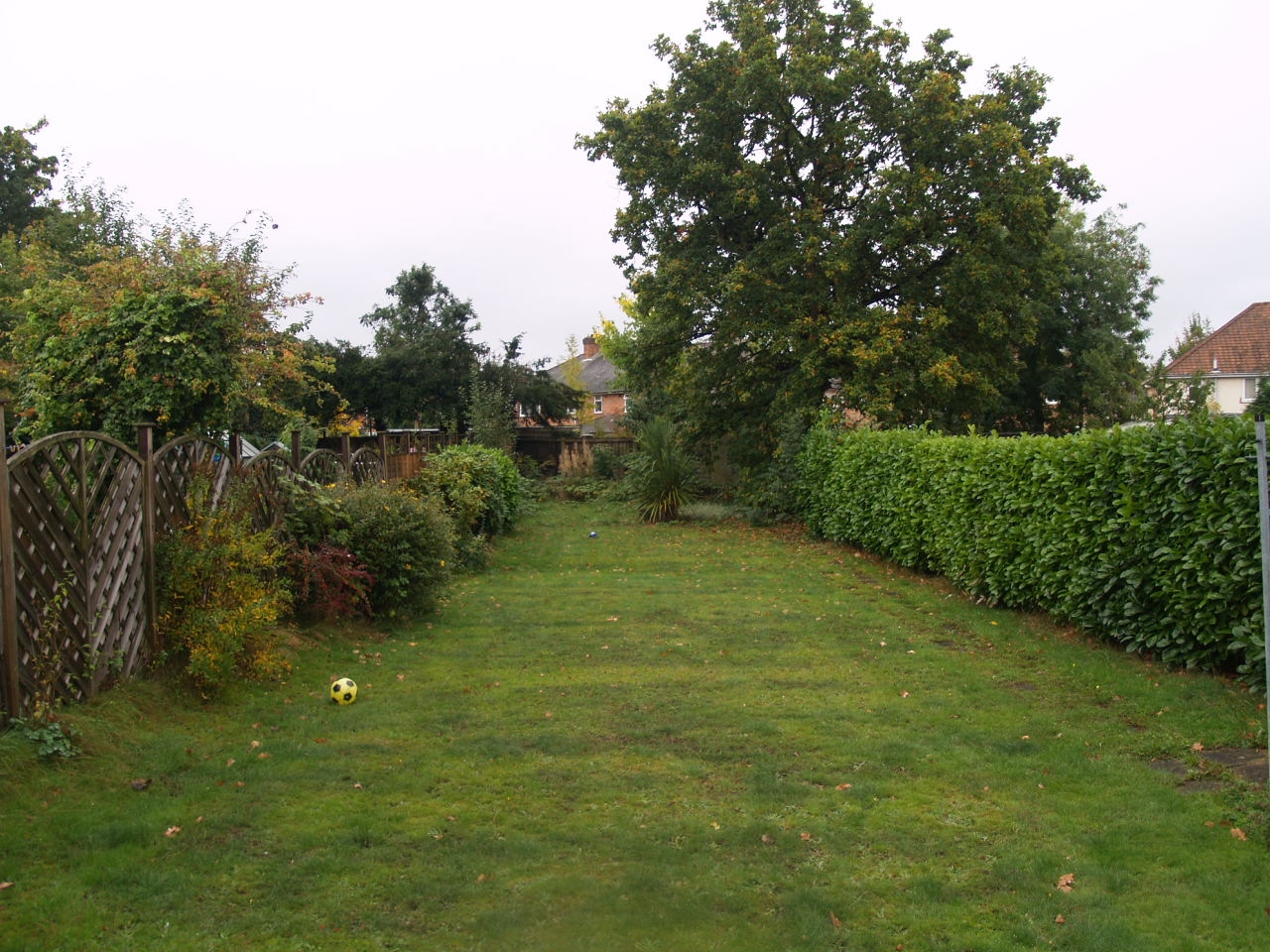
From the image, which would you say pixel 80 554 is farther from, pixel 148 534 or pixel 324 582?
pixel 324 582

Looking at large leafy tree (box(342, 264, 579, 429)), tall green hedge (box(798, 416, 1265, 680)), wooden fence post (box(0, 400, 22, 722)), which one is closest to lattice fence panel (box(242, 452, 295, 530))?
wooden fence post (box(0, 400, 22, 722))

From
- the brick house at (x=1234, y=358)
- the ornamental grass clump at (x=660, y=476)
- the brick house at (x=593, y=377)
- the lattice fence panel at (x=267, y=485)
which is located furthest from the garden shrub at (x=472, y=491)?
the brick house at (x=1234, y=358)

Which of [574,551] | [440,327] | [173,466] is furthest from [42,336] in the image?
[440,327]

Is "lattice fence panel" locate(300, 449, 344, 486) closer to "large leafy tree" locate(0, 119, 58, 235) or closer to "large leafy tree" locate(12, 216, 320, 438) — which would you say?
"large leafy tree" locate(12, 216, 320, 438)

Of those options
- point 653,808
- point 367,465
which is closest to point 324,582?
point 653,808

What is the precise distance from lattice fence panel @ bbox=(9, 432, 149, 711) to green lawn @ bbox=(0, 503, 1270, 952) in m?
0.33

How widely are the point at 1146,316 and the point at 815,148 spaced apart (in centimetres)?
1887

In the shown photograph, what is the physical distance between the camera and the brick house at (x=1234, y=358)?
45.3 m

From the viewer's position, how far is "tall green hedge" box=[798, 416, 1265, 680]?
6586 millimetres

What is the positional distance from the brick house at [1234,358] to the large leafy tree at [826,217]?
28.4m

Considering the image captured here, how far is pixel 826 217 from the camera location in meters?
22.3

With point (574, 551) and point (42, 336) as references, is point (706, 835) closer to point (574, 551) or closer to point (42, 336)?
point (42, 336)

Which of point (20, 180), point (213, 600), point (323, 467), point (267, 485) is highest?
point (20, 180)

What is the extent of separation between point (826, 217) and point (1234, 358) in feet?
112
